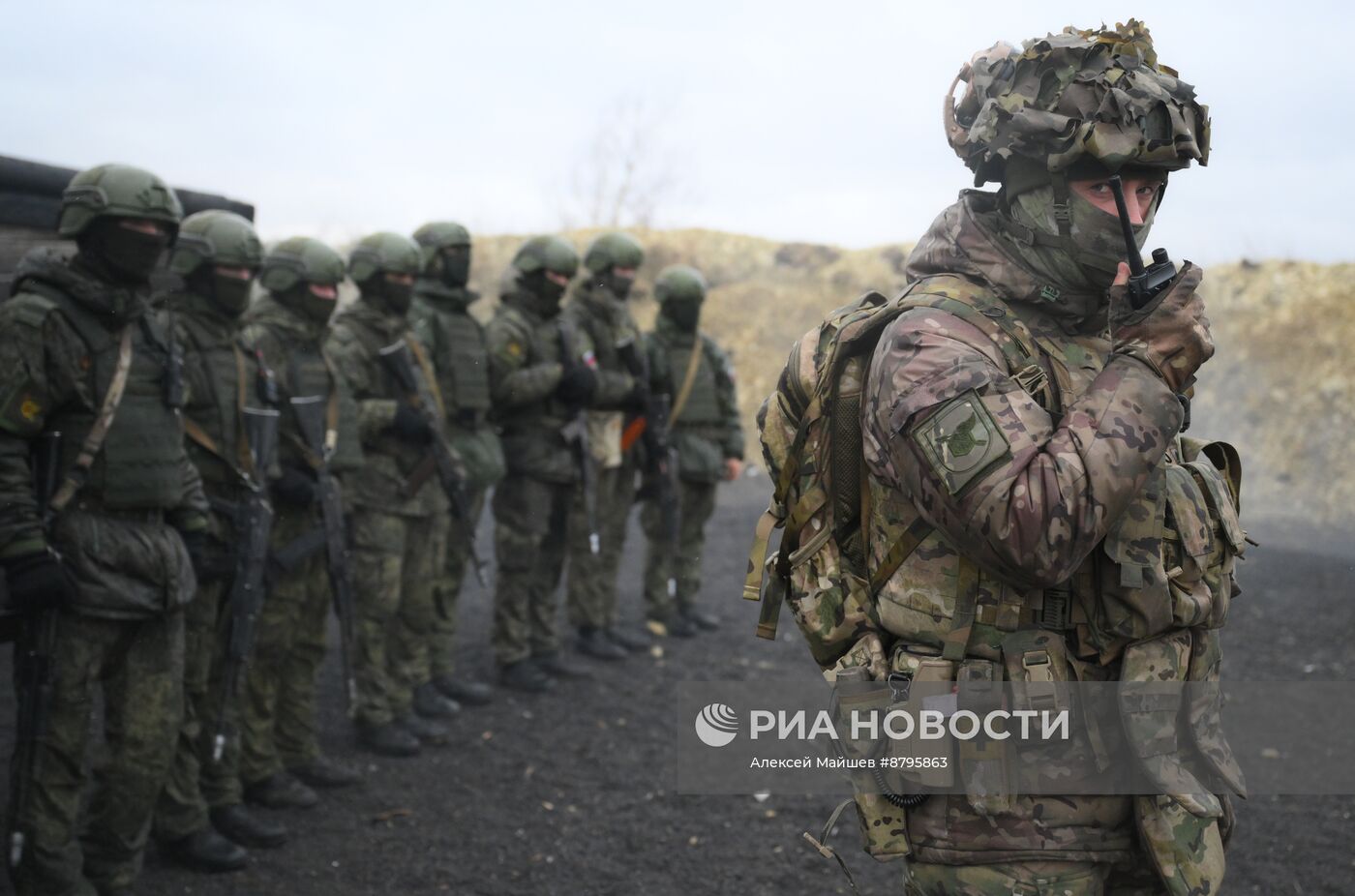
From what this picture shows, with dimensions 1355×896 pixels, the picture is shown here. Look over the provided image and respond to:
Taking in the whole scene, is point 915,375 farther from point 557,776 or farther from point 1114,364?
point 557,776

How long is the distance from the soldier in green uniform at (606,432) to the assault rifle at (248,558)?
314 cm

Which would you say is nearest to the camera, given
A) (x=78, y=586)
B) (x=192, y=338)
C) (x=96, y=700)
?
(x=78, y=586)

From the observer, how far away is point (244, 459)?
4863 mm

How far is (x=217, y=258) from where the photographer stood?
476 centimetres

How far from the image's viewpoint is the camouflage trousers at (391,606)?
235 inches

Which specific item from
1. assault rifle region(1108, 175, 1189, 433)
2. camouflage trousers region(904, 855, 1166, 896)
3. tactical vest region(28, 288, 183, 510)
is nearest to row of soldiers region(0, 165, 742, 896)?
tactical vest region(28, 288, 183, 510)

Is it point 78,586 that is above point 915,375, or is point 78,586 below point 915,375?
below

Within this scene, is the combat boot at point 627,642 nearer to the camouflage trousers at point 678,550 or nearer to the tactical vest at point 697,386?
the camouflage trousers at point 678,550

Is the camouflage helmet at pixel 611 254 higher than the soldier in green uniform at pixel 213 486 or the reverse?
higher

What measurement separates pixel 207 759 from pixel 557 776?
65.4 inches

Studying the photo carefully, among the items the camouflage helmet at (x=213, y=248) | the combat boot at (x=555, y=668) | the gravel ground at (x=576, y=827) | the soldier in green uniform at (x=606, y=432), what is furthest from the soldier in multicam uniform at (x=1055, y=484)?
the soldier in green uniform at (x=606, y=432)

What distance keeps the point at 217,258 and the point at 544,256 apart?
2618 millimetres

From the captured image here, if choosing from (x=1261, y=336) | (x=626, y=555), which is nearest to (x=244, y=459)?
(x=626, y=555)

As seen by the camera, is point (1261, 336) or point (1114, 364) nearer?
point (1114, 364)
